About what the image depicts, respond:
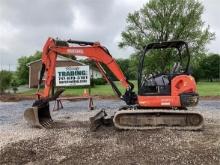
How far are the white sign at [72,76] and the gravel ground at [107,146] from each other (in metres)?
6.87

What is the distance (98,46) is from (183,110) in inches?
130

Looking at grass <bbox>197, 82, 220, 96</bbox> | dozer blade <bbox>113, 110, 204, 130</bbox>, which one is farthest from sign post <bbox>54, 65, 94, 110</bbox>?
grass <bbox>197, 82, 220, 96</bbox>

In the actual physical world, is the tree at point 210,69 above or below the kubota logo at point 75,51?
above

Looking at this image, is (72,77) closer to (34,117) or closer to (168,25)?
(34,117)

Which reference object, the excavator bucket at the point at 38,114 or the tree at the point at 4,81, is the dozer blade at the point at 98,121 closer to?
the excavator bucket at the point at 38,114

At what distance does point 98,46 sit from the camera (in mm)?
12914

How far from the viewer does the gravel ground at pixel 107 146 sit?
841cm

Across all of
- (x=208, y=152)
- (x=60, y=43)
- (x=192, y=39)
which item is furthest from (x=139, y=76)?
(x=192, y=39)

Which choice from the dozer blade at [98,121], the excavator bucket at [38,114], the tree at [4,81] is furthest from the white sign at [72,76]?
the tree at [4,81]

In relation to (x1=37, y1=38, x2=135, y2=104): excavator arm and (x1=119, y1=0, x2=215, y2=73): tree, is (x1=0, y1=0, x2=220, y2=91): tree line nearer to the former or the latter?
(x1=119, y1=0, x2=215, y2=73): tree

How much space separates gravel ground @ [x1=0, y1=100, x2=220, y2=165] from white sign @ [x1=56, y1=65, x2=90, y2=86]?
6.87 metres

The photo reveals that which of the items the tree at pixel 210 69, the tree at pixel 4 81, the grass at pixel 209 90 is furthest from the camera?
the tree at pixel 210 69

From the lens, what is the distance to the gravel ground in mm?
8414

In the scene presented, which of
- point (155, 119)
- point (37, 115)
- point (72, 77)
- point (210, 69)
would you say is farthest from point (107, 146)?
point (210, 69)
